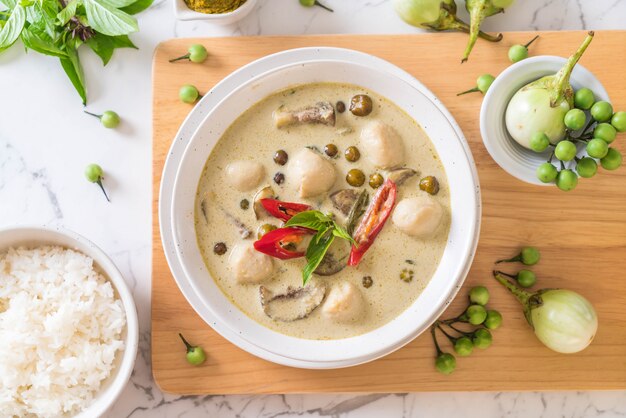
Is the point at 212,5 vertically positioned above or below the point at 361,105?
above

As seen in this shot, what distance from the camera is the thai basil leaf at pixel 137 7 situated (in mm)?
3068

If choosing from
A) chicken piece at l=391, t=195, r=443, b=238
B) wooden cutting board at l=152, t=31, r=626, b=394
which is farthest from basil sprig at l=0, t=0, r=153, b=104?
chicken piece at l=391, t=195, r=443, b=238

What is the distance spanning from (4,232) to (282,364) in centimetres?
128

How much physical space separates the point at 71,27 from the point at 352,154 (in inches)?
53.8

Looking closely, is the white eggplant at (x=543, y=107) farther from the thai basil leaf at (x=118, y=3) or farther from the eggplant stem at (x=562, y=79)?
the thai basil leaf at (x=118, y=3)

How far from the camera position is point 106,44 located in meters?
3.13

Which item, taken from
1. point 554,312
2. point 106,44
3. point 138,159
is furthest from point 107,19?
point 554,312

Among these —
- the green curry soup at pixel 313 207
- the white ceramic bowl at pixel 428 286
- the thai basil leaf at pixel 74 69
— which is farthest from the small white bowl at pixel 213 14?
the thai basil leaf at pixel 74 69

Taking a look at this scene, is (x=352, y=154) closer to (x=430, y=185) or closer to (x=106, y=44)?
(x=430, y=185)

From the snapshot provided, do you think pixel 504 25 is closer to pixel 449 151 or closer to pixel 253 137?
pixel 449 151

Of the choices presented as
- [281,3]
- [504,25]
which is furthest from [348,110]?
[504,25]

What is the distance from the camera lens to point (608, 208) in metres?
3.04

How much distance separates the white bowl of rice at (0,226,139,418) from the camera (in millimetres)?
2830

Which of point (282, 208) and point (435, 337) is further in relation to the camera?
point (435, 337)
